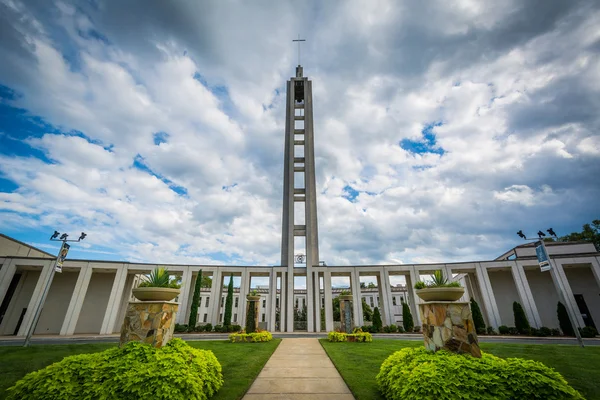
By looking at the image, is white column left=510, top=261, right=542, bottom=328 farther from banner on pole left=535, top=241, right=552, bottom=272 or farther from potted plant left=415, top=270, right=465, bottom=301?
potted plant left=415, top=270, right=465, bottom=301

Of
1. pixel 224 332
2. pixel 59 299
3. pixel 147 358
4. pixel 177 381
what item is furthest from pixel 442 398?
pixel 59 299

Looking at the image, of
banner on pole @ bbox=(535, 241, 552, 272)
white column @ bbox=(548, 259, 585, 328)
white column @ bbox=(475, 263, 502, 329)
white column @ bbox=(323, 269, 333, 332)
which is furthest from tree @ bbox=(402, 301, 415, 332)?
banner on pole @ bbox=(535, 241, 552, 272)

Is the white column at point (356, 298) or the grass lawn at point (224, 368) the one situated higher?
the white column at point (356, 298)

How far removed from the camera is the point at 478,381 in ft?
14.5

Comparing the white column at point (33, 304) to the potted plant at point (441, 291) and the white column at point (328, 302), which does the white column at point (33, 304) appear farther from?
the potted plant at point (441, 291)

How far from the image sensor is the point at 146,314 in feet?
21.4

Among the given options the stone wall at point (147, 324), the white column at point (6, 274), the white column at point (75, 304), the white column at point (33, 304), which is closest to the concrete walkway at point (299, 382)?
the stone wall at point (147, 324)

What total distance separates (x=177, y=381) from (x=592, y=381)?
10.2 m

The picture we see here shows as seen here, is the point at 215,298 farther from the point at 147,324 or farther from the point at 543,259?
the point at 543,259

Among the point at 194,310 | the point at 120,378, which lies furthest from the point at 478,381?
the point at 194,310

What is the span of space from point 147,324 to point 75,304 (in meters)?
26.0

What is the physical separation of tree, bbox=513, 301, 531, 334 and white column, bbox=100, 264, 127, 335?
37.5 m

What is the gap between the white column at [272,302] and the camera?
2628 centimetres

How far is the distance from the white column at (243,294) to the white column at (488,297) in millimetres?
24057
